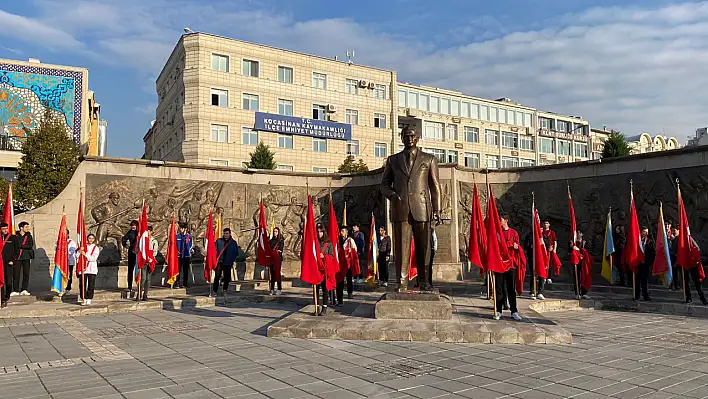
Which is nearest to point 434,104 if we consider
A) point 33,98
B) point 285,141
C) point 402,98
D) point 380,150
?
point 402,98

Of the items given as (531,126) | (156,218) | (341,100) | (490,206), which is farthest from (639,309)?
(531,126)

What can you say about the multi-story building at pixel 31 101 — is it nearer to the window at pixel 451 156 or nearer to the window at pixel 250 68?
the window at pixel 250 68

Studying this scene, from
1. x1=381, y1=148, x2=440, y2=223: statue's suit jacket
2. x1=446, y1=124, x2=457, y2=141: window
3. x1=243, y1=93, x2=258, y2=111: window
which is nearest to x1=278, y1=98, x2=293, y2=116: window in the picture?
x1=243, y1=93, x2=258, y2=111: window

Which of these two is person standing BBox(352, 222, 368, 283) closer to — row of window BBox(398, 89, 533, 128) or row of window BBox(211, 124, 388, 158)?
row of window BBox(211, 124, 388, 158)

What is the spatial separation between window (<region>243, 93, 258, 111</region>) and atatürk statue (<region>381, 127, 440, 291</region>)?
3042 cm

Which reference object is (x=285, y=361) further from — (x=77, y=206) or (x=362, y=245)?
(x=77, y=206)

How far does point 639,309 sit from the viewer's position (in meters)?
12.2

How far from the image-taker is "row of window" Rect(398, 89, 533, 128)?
47844 mm

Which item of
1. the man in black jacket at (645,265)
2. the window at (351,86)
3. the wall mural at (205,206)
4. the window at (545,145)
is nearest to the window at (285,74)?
the window at (351,86)

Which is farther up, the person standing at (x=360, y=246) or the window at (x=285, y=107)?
the window at (x=285, y=107)

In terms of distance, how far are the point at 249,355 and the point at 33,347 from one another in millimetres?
3754

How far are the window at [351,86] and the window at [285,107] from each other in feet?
18.2

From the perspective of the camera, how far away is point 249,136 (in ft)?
127

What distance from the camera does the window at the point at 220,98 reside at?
37.2 metres
